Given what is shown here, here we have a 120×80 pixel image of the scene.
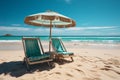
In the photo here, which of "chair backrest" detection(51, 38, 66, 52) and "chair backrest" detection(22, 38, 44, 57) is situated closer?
"chair backrest" detection(22, 38, 44, 57)

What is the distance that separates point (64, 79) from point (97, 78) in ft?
3.13

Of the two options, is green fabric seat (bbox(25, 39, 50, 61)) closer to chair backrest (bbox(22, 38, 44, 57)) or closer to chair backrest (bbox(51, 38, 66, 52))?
chair backrest (bbox(22, 38, 44, 57))

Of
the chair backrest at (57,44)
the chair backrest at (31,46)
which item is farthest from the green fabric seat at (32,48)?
the chair backrest at (57,44)

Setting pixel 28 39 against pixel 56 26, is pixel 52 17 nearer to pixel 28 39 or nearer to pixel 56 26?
pixel 28 39

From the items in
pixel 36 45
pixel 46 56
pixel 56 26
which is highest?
pixel 56 26

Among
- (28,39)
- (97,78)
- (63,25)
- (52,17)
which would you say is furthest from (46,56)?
(63,25)

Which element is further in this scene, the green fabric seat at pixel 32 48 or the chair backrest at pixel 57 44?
the chair backrest at pixel 57 44

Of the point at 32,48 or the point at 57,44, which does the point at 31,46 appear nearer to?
the point at 32,48

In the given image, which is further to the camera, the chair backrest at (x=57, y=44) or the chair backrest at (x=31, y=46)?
the chair backrest at (x=57, y=44)

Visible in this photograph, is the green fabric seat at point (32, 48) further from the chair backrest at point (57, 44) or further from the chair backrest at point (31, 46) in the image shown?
the chair backrest at point (57, 44)

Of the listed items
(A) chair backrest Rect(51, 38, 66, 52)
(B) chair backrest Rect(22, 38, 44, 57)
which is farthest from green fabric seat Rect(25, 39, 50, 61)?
(A) chair backrest Rect(51, 38, 66, 52)

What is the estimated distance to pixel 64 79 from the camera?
341 centimetres

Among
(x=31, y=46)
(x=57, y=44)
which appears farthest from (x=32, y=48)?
(x=57, y=44)

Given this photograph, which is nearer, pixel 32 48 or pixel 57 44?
pixel 32 48
